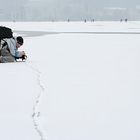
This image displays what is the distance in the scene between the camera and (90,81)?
1020 cm

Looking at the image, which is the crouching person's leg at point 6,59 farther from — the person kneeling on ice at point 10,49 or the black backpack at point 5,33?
the black backpack at point 5,33

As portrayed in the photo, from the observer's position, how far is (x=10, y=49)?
14227 millimetres

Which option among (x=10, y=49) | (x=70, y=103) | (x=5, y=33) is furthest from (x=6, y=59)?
(x=70, y=103)

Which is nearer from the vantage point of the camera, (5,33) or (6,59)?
(6,59)

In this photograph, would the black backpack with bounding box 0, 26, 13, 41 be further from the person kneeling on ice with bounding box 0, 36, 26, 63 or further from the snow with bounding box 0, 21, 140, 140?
the snow with bounding box 0, 21, 140, 140

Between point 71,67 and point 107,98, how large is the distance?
514 cm

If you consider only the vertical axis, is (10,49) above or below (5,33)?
below

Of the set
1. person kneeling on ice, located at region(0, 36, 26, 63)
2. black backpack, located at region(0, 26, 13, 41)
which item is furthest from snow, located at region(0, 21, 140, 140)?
black backpack, located at region(0, 26, 13, 41)

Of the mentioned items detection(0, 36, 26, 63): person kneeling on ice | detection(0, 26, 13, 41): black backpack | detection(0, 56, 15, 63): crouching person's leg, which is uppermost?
detection(0, 26, 13, 41): black backpack

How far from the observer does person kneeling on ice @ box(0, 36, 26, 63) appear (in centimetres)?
1409

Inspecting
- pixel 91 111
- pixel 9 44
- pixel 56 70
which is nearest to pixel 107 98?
pixel 91 111

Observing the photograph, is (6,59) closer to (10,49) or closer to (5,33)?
(10,49)

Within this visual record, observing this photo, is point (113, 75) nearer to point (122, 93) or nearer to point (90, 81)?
point (90, 81)

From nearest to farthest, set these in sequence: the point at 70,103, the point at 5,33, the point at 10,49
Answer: the point at 70,103
the point at 10,49
the point at 5,33
